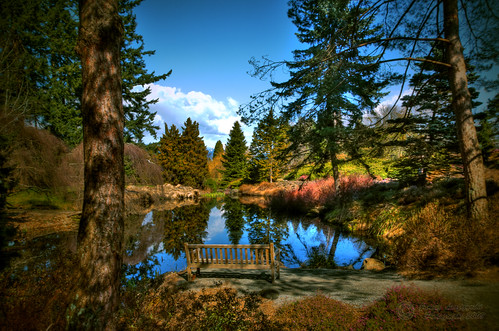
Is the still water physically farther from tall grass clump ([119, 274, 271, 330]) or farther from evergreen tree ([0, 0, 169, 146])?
evergreen tree ([0, 0, 169, 146])

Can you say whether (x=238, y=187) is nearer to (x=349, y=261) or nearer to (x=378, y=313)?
(x=349, y=261)

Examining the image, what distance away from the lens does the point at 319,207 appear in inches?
555

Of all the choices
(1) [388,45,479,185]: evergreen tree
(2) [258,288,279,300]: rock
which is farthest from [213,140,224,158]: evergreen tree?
(2) [258,288,279,300]: rock

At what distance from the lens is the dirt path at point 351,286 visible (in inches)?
105

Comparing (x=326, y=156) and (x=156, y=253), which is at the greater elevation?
(x=326, y=156)

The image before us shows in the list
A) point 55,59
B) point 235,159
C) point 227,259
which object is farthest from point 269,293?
point 235,159

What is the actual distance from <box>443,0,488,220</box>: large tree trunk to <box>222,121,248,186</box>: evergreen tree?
32.9 metres

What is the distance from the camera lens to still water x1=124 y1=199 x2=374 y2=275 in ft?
24.6

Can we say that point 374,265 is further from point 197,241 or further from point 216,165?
point 216,165

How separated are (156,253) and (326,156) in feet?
28.4

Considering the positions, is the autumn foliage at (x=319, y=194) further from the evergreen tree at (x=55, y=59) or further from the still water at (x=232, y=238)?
A: the evergreen tree at (x=55, y=59)

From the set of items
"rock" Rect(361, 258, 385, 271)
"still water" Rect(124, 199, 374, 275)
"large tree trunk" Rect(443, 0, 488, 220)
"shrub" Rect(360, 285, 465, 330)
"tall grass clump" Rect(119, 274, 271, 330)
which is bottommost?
"still water" Rect(124, 199, 374, 275)

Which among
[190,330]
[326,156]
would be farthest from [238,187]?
[190,330]

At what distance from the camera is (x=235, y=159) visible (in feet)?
124
